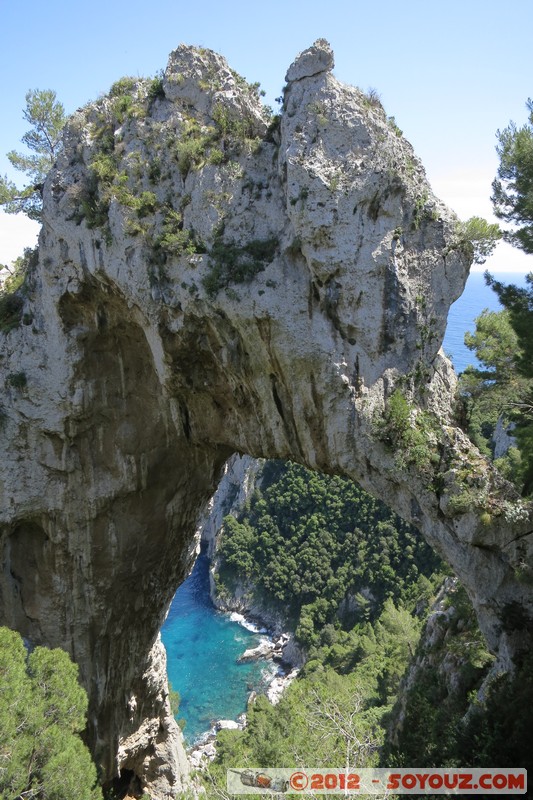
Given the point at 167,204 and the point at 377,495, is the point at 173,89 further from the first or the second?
the point at 377,495

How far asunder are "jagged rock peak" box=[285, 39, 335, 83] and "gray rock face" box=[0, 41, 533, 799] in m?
0.05

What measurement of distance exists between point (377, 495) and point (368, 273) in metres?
3.89

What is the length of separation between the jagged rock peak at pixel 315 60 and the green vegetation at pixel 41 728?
1102cm

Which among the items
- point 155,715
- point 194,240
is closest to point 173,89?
point 194,240

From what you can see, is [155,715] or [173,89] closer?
[173,89]

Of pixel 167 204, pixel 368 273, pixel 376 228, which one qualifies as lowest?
pixel 368 273

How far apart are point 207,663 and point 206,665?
0.20 meters

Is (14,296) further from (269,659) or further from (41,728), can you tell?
(269,659)

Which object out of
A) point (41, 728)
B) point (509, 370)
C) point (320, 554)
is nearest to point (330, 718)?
point (41, 728)

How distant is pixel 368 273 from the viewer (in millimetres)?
9867

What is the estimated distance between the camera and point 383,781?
9.19 m

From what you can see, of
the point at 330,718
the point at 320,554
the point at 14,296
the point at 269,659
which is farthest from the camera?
the point at 320,554

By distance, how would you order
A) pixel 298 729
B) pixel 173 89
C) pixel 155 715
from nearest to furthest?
pixel 173 89
pixel 298 729
pixel 155 715
